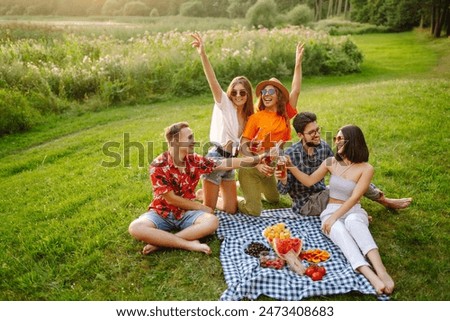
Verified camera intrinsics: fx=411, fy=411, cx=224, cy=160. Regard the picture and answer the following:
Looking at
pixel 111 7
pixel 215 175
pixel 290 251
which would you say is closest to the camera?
pixel 290 251

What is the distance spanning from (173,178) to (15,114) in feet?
19.8

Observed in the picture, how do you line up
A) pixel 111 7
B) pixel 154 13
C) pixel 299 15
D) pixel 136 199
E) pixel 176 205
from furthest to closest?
pixel 299 15 → pixel 154 13 → pixel 111 7 → pixel 136 199 → pixel 176 205

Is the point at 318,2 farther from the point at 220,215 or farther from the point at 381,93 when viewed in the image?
the point at 220,215

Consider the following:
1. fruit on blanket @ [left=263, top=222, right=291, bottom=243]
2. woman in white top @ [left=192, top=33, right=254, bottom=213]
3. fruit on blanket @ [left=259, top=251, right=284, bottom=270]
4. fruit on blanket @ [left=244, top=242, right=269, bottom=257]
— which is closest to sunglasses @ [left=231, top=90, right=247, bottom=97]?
woman in white top @ [left=192, top=33, right=254, bottom=213]

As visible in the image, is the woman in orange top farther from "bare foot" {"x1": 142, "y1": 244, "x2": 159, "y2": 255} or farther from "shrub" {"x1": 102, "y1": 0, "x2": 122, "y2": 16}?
"shrub" {"x1": 102, "y1": 0, "x2": 122, "y2": 16}

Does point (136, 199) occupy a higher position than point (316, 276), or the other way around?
point (316, 276)

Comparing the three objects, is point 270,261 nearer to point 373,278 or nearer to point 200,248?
point 200,248

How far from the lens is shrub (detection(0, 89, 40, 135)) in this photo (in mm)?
8719

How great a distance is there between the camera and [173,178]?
4.43 meters

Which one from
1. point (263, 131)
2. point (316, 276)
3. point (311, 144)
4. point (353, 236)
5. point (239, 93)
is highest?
point (239, 93)

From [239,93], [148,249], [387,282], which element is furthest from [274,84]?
[387,282]

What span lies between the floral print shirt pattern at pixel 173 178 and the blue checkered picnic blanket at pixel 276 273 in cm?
63

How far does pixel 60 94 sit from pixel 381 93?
8011mm
